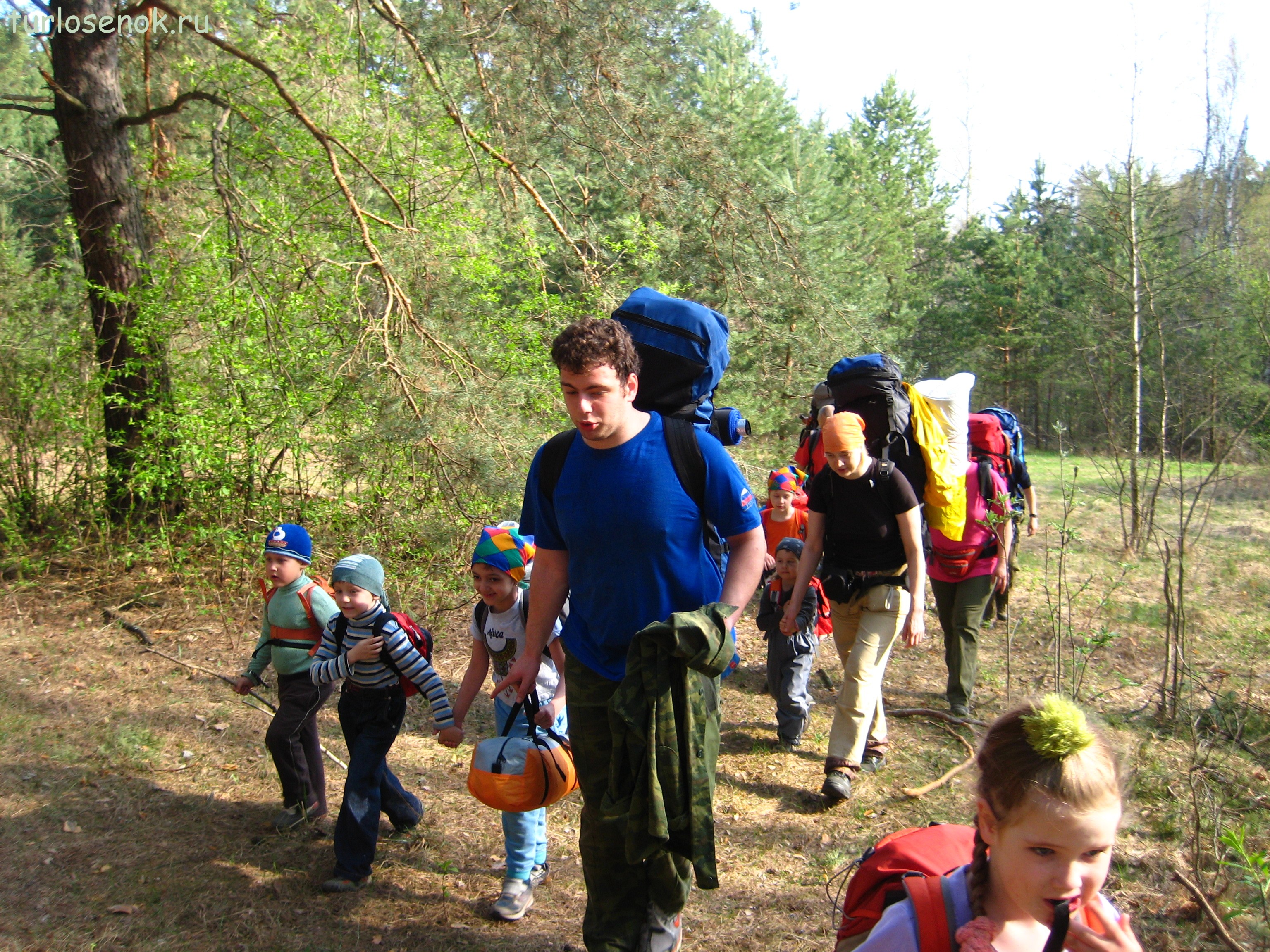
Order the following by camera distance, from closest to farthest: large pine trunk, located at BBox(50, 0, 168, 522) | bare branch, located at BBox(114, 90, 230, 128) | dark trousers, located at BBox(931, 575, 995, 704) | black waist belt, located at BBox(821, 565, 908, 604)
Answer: black waist belt, located at BBox(821, 565, 908, 604), dark trousers, located at BBox(931, 575, 995, 704), large pine trunk, located at BBox(50, 0, 168, 522), bare branch, located at BBox(114, 90, 230, 128)

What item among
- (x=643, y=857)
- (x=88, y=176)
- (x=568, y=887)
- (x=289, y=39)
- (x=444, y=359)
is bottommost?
(x=568, y=887)

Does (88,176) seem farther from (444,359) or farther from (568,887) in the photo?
(568,887)

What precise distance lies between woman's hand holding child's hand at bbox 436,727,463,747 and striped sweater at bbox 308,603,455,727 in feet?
0.22

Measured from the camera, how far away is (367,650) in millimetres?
3445

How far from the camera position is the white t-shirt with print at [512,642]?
136 inches

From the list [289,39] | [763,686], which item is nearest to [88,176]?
[289,39]

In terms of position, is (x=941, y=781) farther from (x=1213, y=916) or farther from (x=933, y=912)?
(x=933, y=912)

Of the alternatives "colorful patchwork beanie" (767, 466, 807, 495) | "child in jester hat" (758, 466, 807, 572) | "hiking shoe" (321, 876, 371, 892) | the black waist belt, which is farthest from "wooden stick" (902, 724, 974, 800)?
"hiking shoe" (321, 876, 371, 892)

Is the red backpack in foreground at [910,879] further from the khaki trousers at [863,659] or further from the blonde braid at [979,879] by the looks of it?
the khaki trousers at [863,659]

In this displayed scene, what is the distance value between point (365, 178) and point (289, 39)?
1598 millimetres

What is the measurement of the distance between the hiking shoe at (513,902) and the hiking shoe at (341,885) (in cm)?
59

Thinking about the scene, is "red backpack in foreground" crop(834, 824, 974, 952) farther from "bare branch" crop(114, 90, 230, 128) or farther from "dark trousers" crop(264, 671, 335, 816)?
"bare branch" crop(114, 90, 230, 128)

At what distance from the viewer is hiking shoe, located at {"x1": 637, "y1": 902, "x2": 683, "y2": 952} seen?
8.66ft

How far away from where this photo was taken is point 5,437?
23.0 feet
